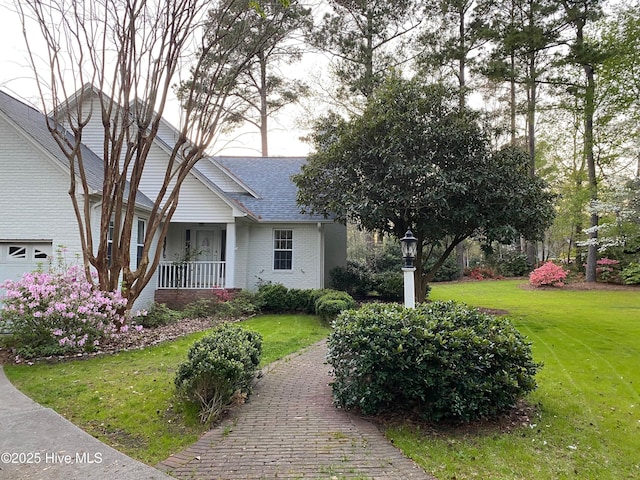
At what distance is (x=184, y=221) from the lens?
13.4 m

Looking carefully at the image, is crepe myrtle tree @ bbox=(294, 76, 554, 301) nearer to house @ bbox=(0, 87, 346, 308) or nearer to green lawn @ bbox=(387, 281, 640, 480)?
house @ bbox=(0, 87, 346, 308)

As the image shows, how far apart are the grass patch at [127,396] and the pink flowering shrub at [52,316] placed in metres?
0.51

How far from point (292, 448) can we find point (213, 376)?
1274mm

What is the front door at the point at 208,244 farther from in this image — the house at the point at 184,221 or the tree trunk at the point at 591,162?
the tree trunk at the point at 591,162

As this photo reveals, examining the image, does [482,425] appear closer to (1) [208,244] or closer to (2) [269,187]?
(1) [208,244]

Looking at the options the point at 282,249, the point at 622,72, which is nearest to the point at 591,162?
the point at 622,72

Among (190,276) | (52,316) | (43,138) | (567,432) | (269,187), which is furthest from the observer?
(269,187)

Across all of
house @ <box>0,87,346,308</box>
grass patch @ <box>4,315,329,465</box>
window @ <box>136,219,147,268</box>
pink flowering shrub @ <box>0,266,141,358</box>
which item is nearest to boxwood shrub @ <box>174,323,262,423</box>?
grass patch @ <box>4,315,329,465</box>

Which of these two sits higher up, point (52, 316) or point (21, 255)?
point (21, 255)

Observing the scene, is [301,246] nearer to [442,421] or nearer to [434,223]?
[434,223]

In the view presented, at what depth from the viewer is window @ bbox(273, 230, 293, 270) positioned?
15.2 metres

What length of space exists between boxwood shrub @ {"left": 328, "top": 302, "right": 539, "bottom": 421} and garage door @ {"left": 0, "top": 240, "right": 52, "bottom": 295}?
939 centimetres

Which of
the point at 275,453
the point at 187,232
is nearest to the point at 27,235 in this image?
the point at 187,232

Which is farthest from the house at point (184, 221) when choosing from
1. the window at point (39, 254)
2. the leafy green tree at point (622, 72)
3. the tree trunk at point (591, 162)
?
the tree trunk at point (591, 162)
